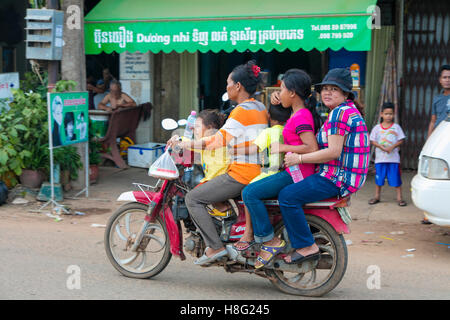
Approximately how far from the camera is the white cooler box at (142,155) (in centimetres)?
1093

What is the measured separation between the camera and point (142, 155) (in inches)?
433

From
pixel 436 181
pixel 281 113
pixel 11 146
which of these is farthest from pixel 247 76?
pixel 11 146

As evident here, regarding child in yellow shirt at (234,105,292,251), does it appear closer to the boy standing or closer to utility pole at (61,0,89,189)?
the boy standing

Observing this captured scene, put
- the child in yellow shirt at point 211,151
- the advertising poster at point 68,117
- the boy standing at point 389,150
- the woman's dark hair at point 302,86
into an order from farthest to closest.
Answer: the boy standing at point 389,150 → the advertising poster at point 68,117 → the child in yellow shirt at point 211,151 → the woman's dark hair at point 302,86

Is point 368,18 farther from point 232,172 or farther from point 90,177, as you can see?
point 90,177

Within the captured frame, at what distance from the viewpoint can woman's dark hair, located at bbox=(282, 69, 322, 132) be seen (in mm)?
4613

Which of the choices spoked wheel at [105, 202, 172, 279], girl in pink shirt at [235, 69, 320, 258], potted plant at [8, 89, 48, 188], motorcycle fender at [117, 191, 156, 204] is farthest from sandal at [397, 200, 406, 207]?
potted plant at [8, 89, 48, 188]

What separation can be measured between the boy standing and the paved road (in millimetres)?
889

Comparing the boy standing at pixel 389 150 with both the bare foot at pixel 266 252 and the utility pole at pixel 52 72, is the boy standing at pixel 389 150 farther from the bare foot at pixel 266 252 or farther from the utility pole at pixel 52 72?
the utility pole at pixel 52 72

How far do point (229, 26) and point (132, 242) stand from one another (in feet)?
14.1

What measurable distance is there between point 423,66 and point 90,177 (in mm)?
5918

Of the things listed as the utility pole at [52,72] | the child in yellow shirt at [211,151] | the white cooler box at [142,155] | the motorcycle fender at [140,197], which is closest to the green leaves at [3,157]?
the utility pole at [52,72]

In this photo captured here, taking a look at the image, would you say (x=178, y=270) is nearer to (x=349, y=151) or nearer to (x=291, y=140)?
(x=291, y=140)
